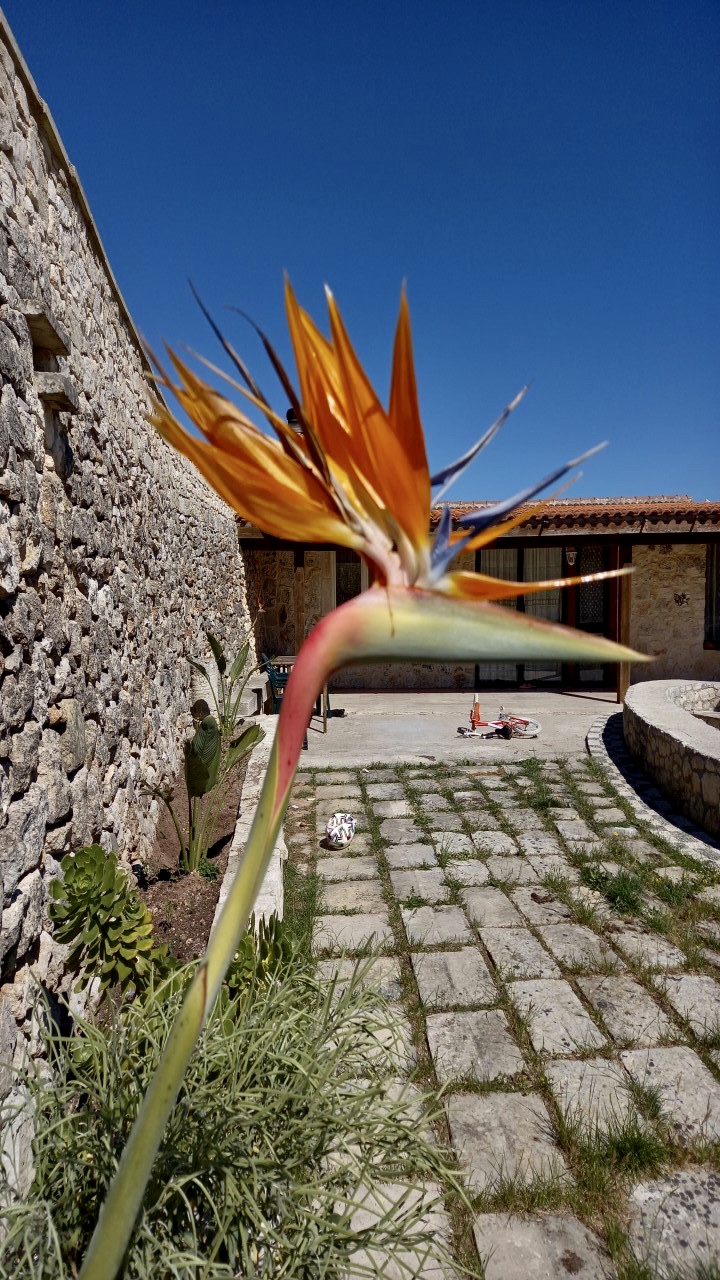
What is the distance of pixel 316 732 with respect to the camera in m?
8.20

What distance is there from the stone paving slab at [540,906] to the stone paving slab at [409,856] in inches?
25.6

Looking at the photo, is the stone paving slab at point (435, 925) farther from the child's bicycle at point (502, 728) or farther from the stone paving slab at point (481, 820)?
the child's bicycle at point (502, 728)


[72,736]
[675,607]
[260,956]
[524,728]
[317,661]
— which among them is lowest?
[524,728]

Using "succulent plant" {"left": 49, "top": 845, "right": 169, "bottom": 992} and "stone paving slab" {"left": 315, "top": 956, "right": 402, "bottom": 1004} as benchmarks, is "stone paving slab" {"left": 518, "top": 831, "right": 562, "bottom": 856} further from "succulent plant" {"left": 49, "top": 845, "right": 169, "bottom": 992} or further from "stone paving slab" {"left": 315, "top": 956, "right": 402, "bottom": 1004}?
"succulent plant" {"left": 49, "top": 845, "right": 169, "bottom": 992}

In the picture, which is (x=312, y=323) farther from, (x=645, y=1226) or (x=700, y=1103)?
(x=700, y=1103)

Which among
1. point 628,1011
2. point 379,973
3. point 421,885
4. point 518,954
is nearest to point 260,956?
point 379,973

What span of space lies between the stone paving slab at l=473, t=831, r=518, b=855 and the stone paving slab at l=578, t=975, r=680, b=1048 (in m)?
1.52

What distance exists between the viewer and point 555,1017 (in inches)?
110

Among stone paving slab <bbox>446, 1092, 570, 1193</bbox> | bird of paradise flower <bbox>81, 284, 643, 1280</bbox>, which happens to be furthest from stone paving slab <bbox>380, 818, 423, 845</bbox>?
bird of paradise flower <bbox>81, 284, 643, 1280</bbox>

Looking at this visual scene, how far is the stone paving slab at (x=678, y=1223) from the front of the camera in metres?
1.78

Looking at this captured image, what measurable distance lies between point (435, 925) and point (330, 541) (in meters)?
3.34

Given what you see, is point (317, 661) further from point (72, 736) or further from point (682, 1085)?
point (682, 1085)

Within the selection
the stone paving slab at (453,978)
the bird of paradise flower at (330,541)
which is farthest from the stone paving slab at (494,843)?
the bird of paradise flower at (330,541)

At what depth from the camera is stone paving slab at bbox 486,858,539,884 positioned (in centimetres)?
413
